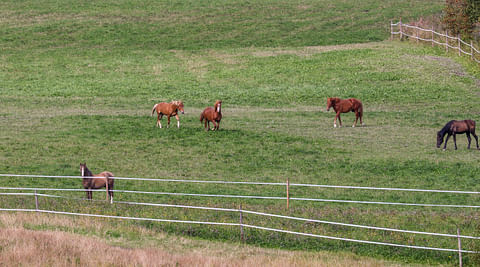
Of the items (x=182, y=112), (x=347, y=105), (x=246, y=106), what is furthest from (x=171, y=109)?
(x=246, y=106)

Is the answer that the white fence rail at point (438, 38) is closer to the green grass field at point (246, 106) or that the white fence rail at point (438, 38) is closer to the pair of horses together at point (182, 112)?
the green grass field at point (246, 106)

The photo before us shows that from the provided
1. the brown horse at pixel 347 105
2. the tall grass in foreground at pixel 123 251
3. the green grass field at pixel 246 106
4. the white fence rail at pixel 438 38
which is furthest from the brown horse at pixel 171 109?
the white fence rail at pixel 438 38

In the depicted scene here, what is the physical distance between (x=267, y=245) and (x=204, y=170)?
956 cm

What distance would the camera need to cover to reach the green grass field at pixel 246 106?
2153cm

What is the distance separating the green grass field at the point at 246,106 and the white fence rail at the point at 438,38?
122 centimetres

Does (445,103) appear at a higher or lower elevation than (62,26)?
lower

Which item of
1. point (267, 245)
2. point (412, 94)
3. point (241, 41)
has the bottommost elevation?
point (267, 245)

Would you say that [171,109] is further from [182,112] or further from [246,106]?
[246,106]

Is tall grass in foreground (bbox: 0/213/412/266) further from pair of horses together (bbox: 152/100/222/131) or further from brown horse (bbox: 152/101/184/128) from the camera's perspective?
brown horse (bbox: 152/101/184/128)

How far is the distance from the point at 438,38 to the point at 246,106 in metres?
23.2

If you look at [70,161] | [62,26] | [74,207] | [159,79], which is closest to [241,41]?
[159,79]

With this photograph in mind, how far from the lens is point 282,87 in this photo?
49375 millimetres

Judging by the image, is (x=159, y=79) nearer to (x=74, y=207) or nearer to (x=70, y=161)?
(x=70, y=161)

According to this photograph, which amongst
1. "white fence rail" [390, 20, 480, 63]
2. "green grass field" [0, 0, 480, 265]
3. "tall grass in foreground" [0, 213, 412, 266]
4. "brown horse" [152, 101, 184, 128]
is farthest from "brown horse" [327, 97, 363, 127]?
"white fence rail" [390, 20, 480, 63]
